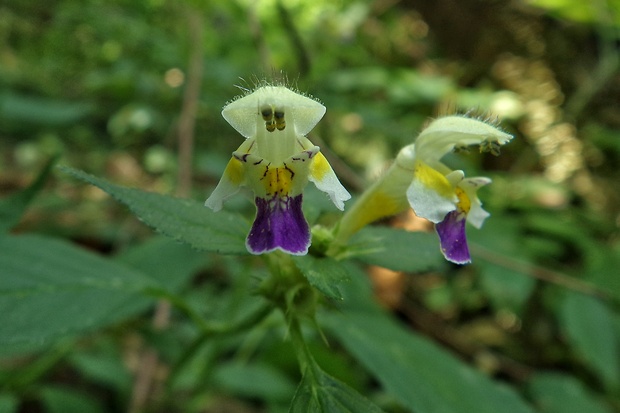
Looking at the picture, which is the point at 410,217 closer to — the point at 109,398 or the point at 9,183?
the point at 109,398

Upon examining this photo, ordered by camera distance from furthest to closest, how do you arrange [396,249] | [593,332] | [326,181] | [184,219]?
[593,332] → [396,249] → [184,219] → [326,181]

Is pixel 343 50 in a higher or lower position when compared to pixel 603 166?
higher

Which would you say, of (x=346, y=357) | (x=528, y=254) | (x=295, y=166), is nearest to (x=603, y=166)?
(x=528, y=254)

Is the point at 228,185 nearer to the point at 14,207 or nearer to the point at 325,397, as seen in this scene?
the point at 325,397

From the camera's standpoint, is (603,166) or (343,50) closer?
(603,166)

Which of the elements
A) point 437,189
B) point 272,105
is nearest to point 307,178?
point 272,105

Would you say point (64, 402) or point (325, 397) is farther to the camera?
point (64, 402)

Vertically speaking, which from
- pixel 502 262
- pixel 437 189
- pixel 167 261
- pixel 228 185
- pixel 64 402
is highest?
pixel 502 262
